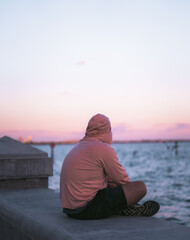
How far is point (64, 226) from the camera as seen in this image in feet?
13.1

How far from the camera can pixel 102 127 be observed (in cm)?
450

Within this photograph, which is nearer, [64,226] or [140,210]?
[64,226]

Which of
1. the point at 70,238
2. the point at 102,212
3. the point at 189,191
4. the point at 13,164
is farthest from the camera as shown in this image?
the point at 189,191

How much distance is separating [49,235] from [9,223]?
120 centimetres

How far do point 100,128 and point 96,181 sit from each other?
61cm

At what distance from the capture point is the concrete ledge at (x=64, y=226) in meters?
3.64

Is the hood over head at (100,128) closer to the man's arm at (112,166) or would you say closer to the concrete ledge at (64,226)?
the man's arm at (112,166)

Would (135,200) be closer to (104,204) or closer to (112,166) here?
(104,204)

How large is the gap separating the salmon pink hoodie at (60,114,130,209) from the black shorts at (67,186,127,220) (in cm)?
7

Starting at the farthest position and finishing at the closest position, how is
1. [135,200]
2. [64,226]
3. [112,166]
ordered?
[135,200]
[112,166]
[64,226]

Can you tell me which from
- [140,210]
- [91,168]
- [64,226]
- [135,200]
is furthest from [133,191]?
[64,226]

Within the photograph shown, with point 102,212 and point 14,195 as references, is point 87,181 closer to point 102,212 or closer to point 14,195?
point 102,212

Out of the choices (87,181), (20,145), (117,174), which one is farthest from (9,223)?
(20,145)

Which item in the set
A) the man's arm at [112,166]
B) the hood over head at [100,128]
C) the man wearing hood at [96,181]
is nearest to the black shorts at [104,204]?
the man wearing hood at [96,181]
